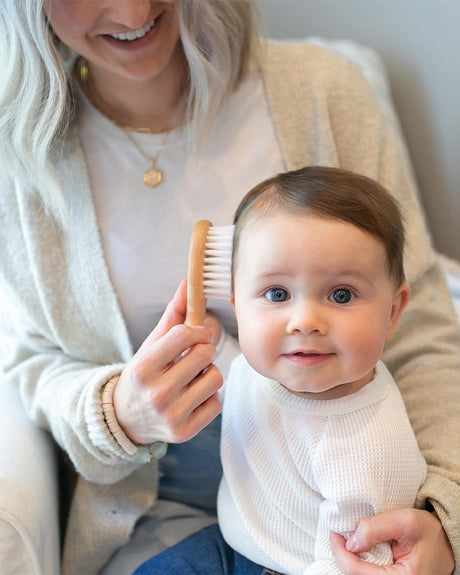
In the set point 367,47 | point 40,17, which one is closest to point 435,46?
point 367,47

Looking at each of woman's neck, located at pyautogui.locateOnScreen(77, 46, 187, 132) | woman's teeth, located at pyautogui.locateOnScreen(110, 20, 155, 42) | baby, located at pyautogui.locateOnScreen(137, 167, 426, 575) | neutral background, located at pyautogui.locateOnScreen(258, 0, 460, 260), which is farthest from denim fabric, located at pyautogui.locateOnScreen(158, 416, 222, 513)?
neutral background, located at pyautogui.locateOnScreen(258, 0, 460, 260)

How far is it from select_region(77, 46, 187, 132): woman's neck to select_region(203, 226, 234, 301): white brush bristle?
297 millimetres

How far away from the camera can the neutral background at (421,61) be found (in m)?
1.34

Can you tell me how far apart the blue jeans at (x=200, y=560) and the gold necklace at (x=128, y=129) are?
538 millimetres

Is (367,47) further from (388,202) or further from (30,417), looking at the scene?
(30,417)

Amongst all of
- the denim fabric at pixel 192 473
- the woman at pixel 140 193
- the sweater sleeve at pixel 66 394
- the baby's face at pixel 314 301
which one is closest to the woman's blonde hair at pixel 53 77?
the woman at pixel 140 193

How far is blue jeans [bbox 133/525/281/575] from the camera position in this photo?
0.88 meters

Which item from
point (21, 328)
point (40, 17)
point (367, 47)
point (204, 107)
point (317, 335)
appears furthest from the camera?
point (367, 47)

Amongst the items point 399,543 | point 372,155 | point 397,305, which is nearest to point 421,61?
point 372,155

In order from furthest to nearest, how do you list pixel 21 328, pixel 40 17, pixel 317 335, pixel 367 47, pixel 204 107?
1. pixel 367 47
2. pixel 21 328
3. pixel 204 107
4. pixel 40 17
5. pixel 317 335

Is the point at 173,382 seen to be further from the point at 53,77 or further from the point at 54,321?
the point at 53,77

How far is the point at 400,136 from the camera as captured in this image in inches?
53.1

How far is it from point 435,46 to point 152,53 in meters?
0.71

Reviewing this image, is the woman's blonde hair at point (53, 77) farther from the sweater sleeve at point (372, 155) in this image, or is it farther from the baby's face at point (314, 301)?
the baby's face at point (314, 301)
